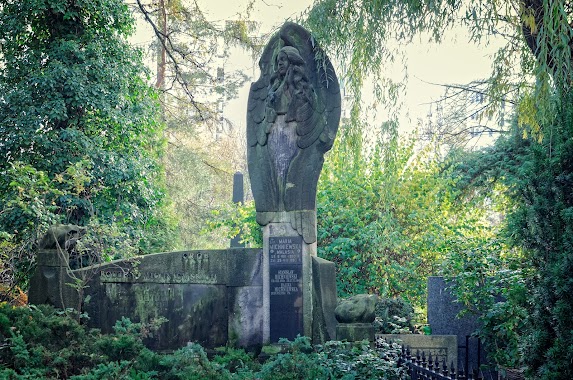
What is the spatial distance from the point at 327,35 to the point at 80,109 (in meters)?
7.34

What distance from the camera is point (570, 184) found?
5.07m

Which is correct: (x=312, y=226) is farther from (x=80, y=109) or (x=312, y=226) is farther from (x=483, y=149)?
(x=483, y=149)

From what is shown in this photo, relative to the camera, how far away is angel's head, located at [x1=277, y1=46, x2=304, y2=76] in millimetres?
9789

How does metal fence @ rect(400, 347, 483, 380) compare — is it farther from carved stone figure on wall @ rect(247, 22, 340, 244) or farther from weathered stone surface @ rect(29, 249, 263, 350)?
carved stone figure on wall @ rect(247, 22, 340, 244)

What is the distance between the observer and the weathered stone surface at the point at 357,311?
828 cm

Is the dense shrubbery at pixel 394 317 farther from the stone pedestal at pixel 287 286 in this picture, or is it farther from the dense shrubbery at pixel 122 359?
the dense shrubbery at pixel 122 359

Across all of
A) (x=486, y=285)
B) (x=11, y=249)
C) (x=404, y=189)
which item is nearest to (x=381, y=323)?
(x=486, y=285)

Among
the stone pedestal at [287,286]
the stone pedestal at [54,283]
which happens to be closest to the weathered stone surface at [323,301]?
the stone pedestal at [287,286]

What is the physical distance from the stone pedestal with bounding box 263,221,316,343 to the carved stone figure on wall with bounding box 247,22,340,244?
253 mm

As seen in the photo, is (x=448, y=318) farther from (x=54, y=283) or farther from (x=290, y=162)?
(x=54, y=283)

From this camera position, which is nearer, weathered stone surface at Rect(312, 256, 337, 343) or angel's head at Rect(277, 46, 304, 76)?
weathered stone surface at Rect(312, 256, 337, 343)

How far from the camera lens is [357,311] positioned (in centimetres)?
827

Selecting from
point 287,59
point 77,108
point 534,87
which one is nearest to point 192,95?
point 77,108

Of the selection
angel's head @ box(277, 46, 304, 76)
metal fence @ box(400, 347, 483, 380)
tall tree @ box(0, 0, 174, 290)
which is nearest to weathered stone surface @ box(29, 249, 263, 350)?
angel's head @ box(277, 46, 304, 76)
